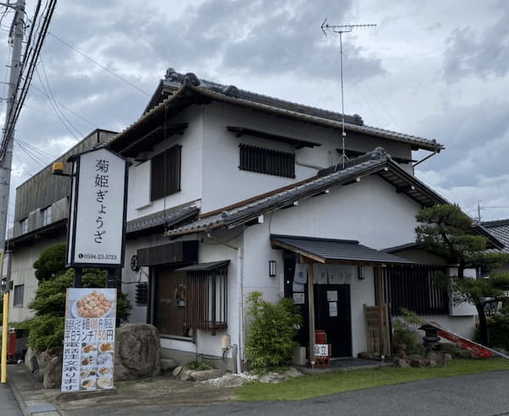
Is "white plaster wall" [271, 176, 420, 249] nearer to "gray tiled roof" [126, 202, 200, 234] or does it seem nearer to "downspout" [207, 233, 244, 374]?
"downspout" [207, 233, 244, 374]

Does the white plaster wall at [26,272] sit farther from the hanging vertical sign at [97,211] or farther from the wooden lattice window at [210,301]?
the hanging vertical sign at [97,211]

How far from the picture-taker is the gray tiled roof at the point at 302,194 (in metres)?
11.4

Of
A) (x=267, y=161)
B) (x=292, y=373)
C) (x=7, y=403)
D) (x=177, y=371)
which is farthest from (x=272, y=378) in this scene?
(x=267, y=161)

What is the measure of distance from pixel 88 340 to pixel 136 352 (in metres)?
2.44

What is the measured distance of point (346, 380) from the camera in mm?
10445

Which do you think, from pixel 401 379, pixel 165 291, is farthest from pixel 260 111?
pixel 401 379

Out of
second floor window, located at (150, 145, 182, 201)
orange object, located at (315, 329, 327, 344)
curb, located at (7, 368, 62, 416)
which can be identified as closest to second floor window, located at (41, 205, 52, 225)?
second floor window, located at (150, 145, 182, 201)

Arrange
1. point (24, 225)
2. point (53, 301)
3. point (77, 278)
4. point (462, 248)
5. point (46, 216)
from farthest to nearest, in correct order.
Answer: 1. point (24, 225)
2. point (46, 216)
3. point (462, 248)
4. point (53, 301)
5. point (77, 278)

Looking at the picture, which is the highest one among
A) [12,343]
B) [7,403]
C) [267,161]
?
[267,161]

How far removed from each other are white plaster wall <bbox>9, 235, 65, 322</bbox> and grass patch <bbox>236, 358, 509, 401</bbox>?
1448 centimetres

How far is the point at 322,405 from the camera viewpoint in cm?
831

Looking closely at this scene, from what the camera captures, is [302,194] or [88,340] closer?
[88,340]

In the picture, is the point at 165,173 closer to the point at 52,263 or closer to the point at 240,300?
the point at 52,263

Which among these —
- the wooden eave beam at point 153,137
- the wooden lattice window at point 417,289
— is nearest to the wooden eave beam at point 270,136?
the wooden eave beam at point 153,137
